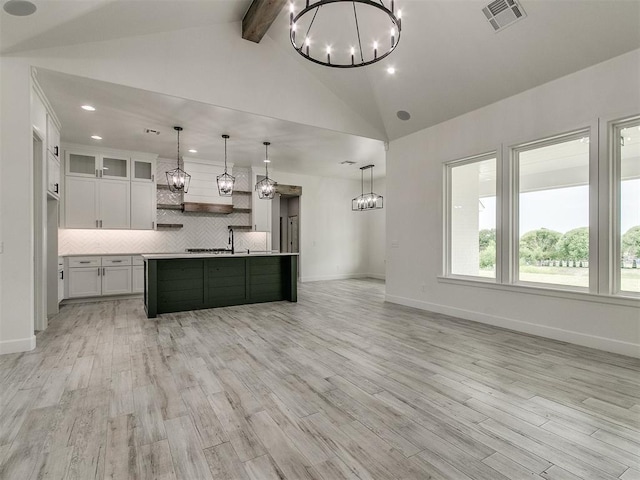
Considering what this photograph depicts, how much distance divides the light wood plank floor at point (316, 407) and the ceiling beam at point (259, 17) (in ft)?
12.8

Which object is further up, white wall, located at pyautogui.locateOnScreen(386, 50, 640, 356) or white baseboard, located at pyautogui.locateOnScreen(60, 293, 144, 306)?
white wall, located at pyautogui.locateOnScreen(386, 50, 640, 356)

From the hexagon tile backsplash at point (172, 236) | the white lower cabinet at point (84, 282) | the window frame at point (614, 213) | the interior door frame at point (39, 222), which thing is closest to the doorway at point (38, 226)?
the interior door frame at point (39, 222)

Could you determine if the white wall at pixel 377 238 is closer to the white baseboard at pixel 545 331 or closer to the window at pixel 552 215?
the white baseboard at pixel 545 331

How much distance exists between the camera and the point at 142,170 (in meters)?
6.98

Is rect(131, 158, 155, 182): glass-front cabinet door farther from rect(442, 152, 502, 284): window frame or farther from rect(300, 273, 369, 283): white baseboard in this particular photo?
rect(442, 152, 502, 284): window frame

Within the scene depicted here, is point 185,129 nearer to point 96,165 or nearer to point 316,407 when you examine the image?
point 96,165

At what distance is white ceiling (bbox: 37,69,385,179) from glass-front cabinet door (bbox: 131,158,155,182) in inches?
12.6

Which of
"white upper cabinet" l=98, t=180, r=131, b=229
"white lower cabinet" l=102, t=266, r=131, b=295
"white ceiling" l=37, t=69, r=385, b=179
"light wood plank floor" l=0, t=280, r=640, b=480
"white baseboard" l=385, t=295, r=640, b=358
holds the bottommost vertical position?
"light wood plank floor" l=0, t=280, r=640, b=480

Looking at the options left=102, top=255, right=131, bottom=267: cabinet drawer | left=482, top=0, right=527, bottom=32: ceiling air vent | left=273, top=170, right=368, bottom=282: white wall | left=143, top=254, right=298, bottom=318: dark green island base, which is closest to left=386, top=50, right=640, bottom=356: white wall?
left=482, top=0, right=527, bottom=32: ceiling air vent

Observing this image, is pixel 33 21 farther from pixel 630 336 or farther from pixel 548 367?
pixel 630 336

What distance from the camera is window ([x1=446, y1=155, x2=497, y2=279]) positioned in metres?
4.80

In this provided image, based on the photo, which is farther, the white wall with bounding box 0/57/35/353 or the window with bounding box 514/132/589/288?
the window with bounding box 514/132/589/288

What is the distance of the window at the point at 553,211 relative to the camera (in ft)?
12.6

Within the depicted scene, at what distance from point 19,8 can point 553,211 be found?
240 inches
